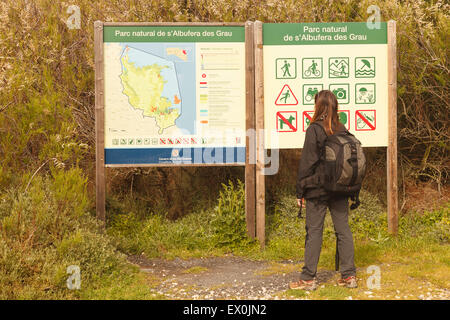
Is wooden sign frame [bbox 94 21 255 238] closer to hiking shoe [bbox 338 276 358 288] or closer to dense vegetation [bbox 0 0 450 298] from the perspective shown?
dense vegetation [bbox 0 0 450 298]

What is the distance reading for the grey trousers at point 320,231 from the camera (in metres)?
5.05

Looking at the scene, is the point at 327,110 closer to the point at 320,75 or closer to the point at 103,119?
the point at 320,75

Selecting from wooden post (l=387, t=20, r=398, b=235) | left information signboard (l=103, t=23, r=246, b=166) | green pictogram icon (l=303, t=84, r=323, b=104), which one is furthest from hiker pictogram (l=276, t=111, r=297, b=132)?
wooden post (l=387, t=20, r=398, b=235)

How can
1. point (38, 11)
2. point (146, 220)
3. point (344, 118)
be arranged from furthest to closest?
point (38, 11) → point (146, 220) → point (344, 118)

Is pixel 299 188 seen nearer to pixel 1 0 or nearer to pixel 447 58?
pixel 447 58

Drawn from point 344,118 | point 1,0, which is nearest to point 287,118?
point 344,118

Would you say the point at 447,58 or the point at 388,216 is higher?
the point at 447,58

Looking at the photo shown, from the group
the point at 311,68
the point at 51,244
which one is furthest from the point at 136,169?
the point at 311,68

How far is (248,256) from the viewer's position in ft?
21.7

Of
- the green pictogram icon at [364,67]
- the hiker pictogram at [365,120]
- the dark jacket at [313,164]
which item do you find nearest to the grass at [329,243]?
the dark jacket at [313,164]

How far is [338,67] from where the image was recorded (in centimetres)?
700

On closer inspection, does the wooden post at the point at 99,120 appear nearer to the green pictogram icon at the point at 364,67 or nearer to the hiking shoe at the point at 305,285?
the hiking shoe at the point at 305,285

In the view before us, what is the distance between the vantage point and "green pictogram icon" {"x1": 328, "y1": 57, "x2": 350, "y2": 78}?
22.9ft

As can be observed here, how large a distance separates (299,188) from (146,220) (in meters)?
3.28
